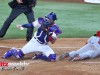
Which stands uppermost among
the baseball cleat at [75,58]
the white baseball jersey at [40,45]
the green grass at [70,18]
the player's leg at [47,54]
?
the white baseball jersey at [40,45]

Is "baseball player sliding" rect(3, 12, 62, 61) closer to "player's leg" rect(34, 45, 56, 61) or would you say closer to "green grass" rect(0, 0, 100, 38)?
"player's leg" rect(34, 45, 56, 61)

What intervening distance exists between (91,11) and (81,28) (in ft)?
13.4

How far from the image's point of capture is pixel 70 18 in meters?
14.4

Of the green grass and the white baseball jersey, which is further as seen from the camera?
the green grass

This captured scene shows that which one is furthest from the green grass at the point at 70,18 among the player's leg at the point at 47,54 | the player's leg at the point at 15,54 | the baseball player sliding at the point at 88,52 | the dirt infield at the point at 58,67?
the player's leg at the point at 47,54

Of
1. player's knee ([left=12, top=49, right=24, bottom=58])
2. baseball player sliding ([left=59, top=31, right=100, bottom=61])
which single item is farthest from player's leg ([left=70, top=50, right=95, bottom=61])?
player's knee ([left=12, top=49, right=24, bottom=58])

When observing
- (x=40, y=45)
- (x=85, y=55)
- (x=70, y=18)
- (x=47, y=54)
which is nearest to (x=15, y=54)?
(x=40, y=45)

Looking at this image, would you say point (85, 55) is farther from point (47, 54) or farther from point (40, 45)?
point (40, 45)

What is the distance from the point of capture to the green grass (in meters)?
11.9

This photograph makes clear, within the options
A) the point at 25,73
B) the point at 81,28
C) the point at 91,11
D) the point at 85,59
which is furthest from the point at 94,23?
the point at 25,73

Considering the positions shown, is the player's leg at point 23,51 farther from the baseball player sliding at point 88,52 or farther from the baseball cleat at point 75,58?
the baseball cleat at point 75,58

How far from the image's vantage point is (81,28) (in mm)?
12656

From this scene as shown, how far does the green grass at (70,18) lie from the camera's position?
11859 millimetres

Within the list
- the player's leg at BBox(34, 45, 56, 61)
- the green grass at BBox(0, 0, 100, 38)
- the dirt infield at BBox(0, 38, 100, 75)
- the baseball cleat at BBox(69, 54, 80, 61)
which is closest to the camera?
the dirt infield at BBox(0, 38, 100, 75)
